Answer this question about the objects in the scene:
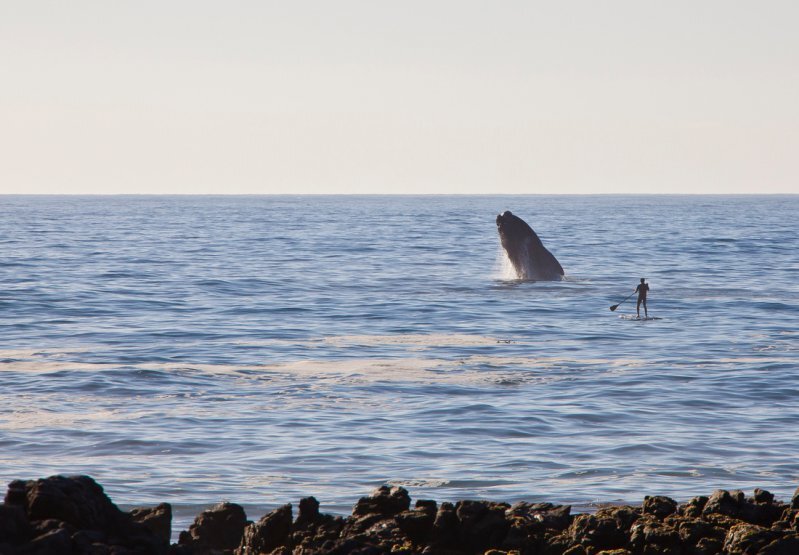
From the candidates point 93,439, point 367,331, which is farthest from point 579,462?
point 367,331

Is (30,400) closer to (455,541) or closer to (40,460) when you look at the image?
(40,460)

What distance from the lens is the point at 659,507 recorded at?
995cm

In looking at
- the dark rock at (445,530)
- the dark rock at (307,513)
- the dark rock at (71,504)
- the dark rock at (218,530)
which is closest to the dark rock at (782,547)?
the dark rock at (445,530)

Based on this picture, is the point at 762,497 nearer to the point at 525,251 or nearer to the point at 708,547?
the point at 708,547

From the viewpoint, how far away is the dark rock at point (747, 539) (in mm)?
8969

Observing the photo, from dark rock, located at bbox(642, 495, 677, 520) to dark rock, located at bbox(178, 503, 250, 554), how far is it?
10.5 feet

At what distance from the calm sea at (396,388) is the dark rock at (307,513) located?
179cm

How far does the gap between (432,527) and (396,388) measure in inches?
349

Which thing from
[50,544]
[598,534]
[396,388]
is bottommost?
[396,388]

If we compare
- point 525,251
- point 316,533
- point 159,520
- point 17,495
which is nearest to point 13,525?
point 17,495

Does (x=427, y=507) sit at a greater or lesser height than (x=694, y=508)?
greater

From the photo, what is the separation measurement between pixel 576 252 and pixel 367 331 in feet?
110

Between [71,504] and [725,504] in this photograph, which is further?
[725,504]

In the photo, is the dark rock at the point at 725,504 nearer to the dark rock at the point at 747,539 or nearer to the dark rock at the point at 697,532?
the dark rock at the point at 697,532
